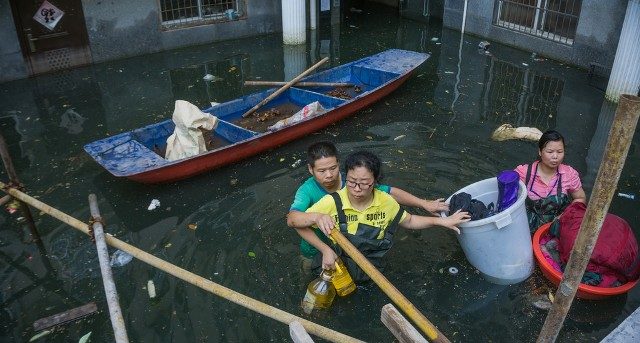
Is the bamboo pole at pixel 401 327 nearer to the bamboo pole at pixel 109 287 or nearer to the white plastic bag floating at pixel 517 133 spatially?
the bamboo pole at pixel 109 287

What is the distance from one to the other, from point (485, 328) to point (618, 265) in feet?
3.94

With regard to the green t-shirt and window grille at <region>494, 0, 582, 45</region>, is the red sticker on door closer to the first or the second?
the green t-shirt

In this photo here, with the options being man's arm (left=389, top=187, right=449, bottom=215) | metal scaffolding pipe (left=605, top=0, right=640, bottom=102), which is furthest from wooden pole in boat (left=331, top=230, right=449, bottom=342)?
metal scaffolding pipe (left=605, top=0, right=640, bottom=102)

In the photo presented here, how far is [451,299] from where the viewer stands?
455cm

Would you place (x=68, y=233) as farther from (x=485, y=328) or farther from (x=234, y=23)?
(x=234, y=23)

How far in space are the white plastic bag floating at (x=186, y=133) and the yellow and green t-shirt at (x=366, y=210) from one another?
3095 millimetres

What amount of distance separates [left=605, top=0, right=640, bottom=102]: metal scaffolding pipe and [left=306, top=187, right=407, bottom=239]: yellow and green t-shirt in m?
6.64

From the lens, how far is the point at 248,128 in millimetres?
7727

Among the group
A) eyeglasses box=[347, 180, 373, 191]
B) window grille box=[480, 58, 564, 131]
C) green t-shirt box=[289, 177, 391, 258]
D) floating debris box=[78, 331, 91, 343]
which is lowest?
floating debris box=[78, 331, 91, 343]

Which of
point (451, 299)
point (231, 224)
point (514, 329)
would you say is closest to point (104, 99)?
point (231, 224)

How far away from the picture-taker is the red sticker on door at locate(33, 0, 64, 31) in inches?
395

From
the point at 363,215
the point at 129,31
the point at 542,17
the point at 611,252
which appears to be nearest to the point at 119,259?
the point at 363,215

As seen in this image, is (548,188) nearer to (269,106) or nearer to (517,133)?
(517,133)

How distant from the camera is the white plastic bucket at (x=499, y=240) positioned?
4.03 metres
